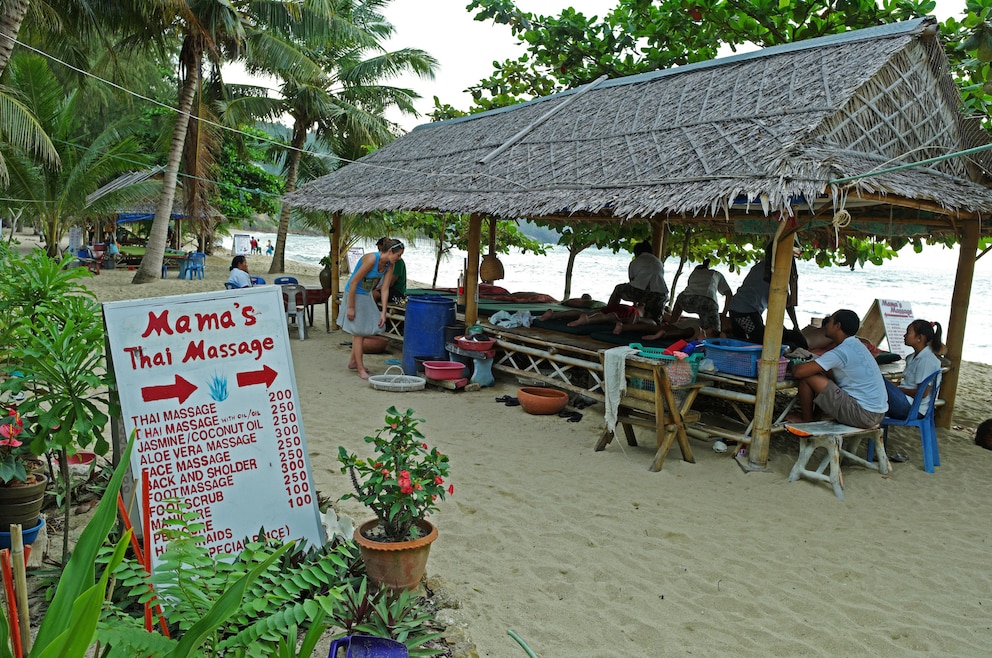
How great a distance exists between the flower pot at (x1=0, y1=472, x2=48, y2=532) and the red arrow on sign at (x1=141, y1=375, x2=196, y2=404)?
0.75m

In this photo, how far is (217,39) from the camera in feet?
51.0

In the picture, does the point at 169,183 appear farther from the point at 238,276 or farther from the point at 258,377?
the point at 258,377

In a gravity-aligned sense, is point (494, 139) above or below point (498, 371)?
above

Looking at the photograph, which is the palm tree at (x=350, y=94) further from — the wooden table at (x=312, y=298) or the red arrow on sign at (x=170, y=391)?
the red arrow on sign at (x=170, y=391)

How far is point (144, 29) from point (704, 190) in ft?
40.0

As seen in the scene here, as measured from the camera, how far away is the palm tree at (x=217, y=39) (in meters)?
14.6

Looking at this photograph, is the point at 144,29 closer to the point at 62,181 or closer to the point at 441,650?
the point at 62,181

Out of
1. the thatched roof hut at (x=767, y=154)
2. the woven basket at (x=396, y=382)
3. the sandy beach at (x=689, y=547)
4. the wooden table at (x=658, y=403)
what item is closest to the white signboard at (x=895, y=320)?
the thatched roof hut at (x=767, y=154)

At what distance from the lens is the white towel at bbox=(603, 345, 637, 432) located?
5945 millimetres

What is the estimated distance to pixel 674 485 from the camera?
5453mm

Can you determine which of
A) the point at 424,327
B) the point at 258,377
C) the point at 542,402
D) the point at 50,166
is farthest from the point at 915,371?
the point at 50,166

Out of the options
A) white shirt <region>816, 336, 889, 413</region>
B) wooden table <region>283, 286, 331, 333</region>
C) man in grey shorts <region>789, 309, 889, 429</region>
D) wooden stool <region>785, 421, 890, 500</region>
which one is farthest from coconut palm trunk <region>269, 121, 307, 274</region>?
wooden stool <region>785, 421, 890, 500</region>

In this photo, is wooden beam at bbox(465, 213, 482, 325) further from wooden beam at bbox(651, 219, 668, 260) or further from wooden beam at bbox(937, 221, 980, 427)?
wooden beam at bbox(937, 221, 980, 427)

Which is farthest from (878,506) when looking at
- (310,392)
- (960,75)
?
(960,75)
